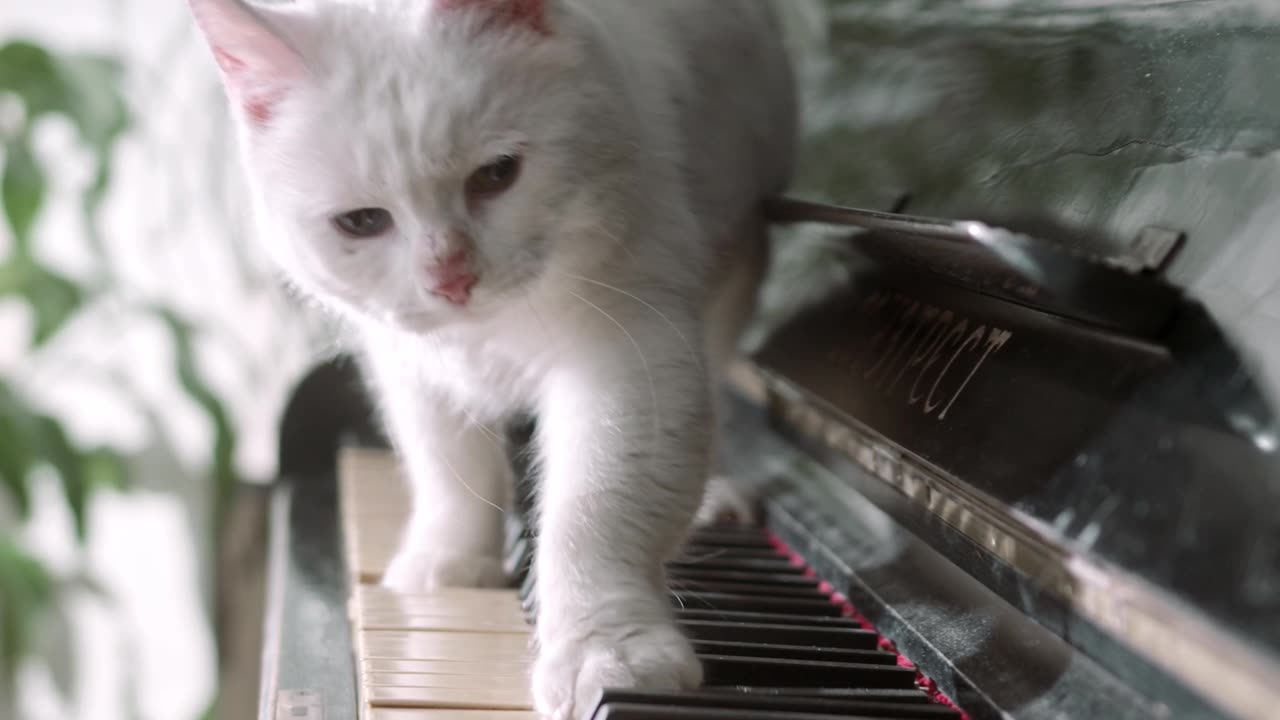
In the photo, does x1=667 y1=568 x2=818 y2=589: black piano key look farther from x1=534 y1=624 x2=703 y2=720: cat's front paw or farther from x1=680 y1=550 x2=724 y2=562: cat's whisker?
x1=534 y1=624 x2=703 y2=720: cat's front paw

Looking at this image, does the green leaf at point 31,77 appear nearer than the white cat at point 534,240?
No

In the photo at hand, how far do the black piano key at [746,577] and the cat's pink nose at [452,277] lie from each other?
15.6 inches

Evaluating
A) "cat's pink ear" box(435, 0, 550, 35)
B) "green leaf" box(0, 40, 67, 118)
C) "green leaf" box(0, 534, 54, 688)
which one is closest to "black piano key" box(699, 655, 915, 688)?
"cat's pink ear" box(435, 0, 550, 35)

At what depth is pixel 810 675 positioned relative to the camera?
1.03 m

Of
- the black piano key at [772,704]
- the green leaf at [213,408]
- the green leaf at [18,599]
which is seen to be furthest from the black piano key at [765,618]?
the green leaf at [18,599]

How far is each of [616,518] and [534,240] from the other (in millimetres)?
257

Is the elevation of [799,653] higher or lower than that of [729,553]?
higher

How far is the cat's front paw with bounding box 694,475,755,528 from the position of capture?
63.1 inches

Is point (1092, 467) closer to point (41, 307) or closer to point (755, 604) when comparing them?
point (755, 604)

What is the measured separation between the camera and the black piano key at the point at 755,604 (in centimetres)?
125

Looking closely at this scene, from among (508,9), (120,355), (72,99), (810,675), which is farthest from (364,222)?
(120,355)

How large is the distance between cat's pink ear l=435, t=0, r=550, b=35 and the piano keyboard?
1.80 feet

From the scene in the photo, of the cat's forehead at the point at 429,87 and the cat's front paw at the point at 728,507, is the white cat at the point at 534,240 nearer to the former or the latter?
the cat's forehead at the point at 429,87

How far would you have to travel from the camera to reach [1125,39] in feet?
3.55
